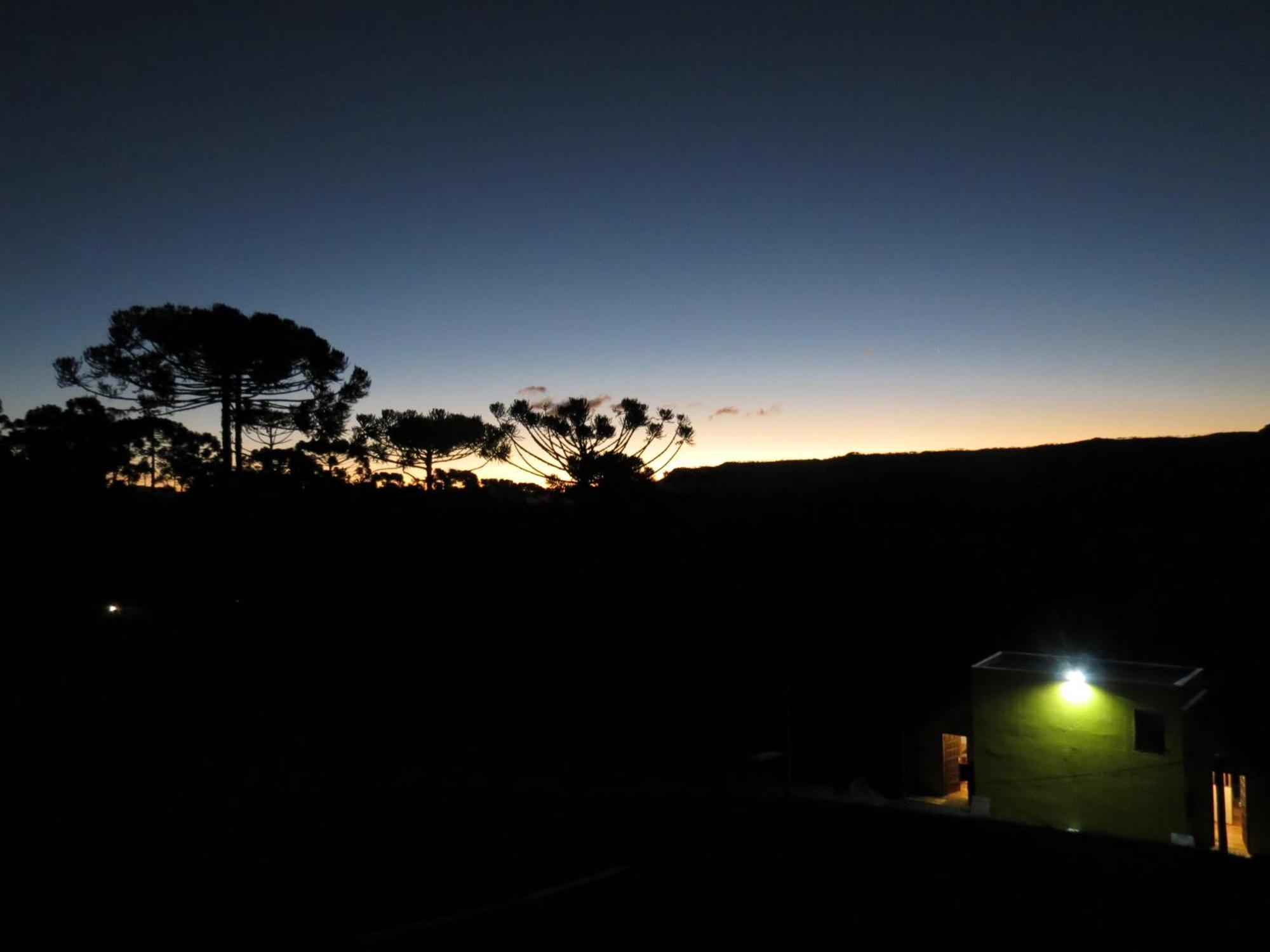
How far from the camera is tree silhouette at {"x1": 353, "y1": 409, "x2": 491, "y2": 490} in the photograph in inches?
1160

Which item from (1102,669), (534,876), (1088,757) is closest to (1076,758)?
(1088,757)

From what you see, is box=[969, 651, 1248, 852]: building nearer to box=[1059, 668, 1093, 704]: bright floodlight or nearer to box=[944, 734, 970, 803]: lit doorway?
box=[1059, 668, 1093, 704]: bright floodlight

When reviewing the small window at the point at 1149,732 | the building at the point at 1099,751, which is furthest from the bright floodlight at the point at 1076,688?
the small window at the point at 1149,732

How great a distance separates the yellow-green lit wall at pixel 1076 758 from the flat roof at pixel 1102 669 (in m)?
0.14

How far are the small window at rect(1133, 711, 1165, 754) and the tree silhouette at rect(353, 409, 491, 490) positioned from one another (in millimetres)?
22067

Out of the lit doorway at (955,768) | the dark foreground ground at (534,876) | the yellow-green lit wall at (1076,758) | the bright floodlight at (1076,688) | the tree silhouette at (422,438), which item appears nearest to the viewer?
the dark foreground ground at (534,876)

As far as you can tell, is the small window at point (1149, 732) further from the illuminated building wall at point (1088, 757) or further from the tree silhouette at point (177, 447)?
the tree silhouette at point (177, 447)

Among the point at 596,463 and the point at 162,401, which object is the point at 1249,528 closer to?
the point at 596,463

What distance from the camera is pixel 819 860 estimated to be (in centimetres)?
602

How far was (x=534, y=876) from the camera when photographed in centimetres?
514

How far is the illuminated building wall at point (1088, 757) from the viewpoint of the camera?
11828 millimetres

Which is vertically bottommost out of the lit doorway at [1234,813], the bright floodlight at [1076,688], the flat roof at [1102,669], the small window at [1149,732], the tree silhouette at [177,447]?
A: the lit doorway at [1234,813]

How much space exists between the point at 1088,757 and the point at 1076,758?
20 cm

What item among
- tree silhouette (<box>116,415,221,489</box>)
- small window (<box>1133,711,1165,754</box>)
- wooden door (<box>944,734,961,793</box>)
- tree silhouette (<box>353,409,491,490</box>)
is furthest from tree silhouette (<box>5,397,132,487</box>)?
small window (<box>1133,711,1165,754</box>)
